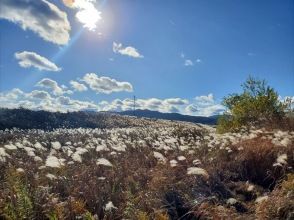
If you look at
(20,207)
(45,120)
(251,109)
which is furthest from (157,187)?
(45,120)

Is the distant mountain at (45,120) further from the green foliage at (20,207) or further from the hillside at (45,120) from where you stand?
the green foliage at (20,207)

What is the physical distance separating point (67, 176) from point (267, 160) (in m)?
4.73

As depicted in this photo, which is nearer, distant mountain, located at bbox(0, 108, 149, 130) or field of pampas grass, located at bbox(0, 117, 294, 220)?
field of pampas grass, located at bbox(0, 117, 294, 220)

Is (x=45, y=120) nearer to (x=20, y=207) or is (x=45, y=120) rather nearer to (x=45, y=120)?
(x=45, y=120)

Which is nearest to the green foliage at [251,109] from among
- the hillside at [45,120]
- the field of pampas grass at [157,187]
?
the field of pampas grass at [157,187]

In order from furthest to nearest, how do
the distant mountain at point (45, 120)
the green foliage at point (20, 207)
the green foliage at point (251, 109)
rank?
the distant mountain at point (45, 120) → the green foliage at point (251, 109) → the green foliage at point (20, 207)

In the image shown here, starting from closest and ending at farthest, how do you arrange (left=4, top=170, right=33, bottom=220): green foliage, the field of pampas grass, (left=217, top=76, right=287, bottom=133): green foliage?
(left=4, top=170, right=33, bottom=220): green foliage, the field of pampas grass, (left=217, top=76, right=287, bottom=133): green foliage

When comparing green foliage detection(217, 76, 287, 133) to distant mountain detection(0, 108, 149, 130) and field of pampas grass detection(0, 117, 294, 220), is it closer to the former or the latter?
field of pampas grass detection(0, 117, 294, 220)

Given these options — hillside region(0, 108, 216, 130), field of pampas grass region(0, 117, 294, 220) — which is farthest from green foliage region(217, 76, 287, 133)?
hillside region(0, 108, 216, 130)

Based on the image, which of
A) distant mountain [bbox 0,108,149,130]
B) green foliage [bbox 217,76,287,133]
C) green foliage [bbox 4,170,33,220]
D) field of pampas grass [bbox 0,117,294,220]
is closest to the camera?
green foliage [bbox 4,170,33,220]

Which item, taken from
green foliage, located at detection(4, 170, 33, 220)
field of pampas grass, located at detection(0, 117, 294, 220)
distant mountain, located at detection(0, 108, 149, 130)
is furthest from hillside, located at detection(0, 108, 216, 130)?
green foliage, located at detection(4, 170, 33, 220)

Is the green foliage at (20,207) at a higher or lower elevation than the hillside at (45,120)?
lower

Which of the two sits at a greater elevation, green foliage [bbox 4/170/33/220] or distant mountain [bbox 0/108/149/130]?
distant mountain [bbox 0/108/149/130]

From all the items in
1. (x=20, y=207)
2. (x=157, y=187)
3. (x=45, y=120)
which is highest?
(x=45, y=120)
